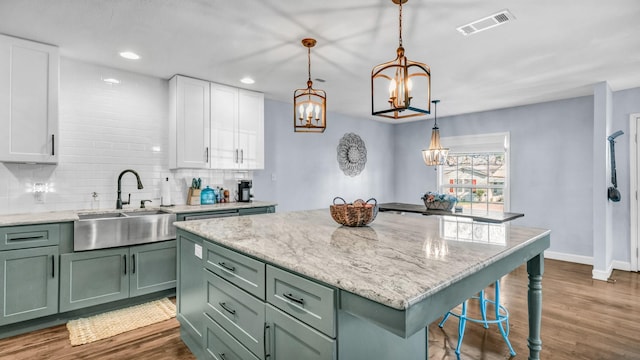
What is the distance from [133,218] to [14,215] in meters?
0.97

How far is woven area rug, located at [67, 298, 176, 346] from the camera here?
256 centimetres

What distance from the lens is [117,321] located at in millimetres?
2811

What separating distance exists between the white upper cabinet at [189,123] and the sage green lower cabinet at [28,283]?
1.48 metres

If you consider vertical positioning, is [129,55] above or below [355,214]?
above

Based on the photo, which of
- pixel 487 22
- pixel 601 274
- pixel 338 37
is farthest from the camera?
pixel 601 274

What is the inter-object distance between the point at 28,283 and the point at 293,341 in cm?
258

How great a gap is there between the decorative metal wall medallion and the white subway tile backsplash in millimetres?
2903

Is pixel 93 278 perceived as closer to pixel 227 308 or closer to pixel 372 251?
pixel 227 308

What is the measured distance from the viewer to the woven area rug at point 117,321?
256 cm

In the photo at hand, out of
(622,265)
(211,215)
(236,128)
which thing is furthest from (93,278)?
(622,265)

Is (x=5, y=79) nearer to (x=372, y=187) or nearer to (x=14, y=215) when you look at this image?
(x=14, y=215)

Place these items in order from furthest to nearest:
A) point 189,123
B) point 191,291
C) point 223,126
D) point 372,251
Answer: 1. point 223,126
2. point 189,123
3. point 191,291
4. point 372,251

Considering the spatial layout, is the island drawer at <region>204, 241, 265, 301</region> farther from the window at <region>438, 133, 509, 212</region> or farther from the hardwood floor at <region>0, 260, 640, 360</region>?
the window at <region>438, 133, 509, 212</region>

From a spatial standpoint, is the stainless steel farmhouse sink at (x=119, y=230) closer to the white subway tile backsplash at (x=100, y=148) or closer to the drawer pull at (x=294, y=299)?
the white subway tile backsplash at (x=100, y=148)
